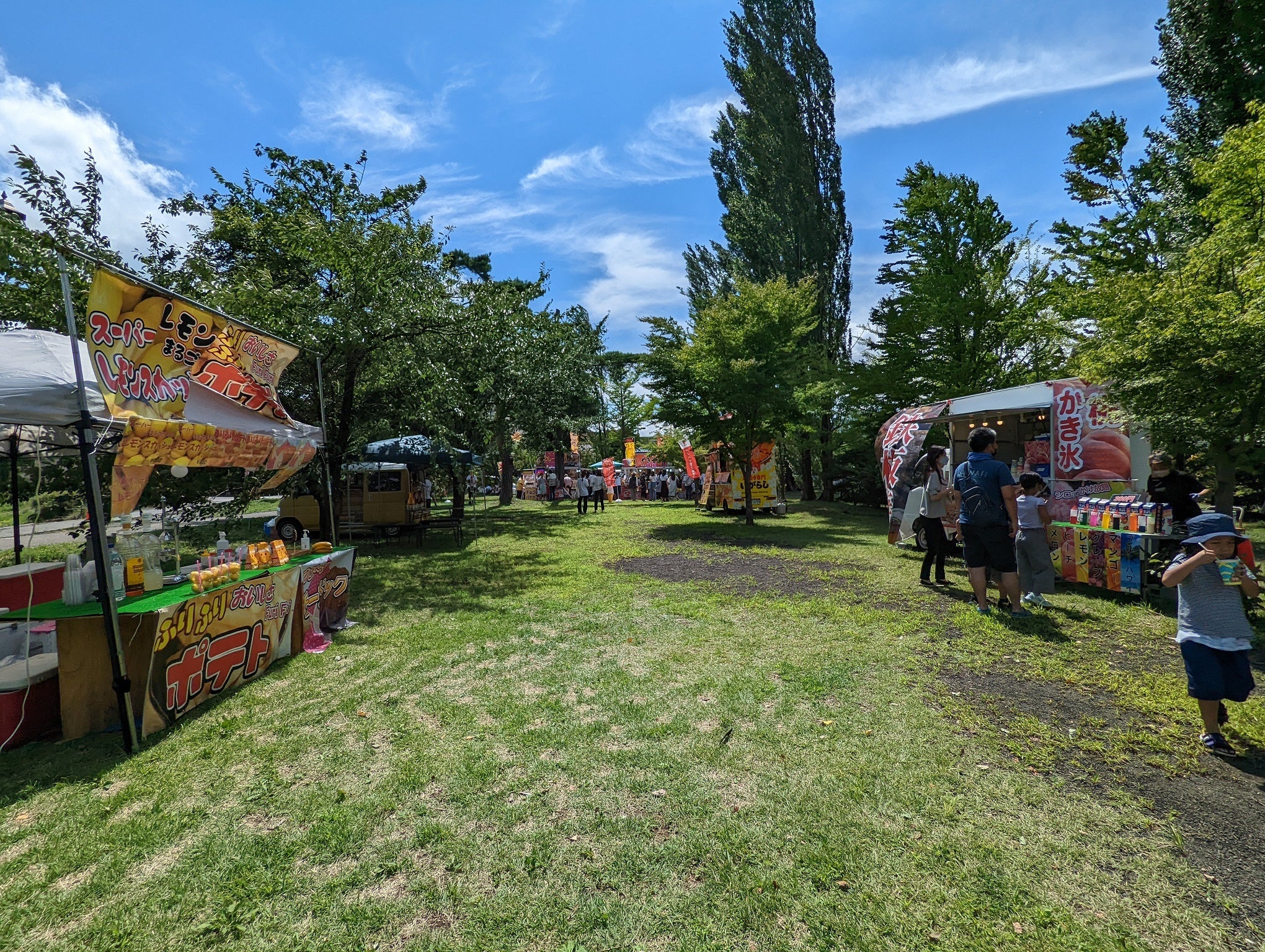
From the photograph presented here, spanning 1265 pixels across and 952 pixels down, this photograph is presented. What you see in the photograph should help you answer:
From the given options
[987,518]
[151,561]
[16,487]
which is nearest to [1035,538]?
[987,518]

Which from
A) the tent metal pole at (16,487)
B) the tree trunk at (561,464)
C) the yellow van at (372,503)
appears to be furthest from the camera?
the tree trunk at (561,464)

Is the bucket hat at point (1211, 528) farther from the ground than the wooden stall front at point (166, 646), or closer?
farther from the ground

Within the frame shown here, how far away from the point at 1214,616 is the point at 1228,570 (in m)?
0.29

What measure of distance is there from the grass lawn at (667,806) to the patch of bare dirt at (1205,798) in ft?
0.06

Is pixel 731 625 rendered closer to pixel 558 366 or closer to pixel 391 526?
pixel 391 526

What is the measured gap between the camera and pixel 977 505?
613 centimetres

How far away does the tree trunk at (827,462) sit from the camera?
23531 millimetres

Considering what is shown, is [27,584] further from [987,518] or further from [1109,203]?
[1109,203]

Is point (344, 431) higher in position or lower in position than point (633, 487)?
higher

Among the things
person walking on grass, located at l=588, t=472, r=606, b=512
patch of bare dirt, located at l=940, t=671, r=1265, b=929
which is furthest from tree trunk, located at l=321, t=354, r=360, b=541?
person walking on grass, located at l=588, t=472, r=606, b=512

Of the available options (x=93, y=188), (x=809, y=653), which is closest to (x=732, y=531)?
(x=809, y=653)

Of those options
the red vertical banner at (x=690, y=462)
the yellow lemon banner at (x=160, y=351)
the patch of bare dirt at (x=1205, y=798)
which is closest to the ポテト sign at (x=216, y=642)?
Result: the yellow lemon banner at (x=160, y=351)

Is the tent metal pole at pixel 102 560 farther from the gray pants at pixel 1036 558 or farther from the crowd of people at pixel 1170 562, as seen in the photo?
the gray pants at pixel 1036 558

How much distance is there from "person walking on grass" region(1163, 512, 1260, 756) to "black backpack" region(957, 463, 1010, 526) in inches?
102
